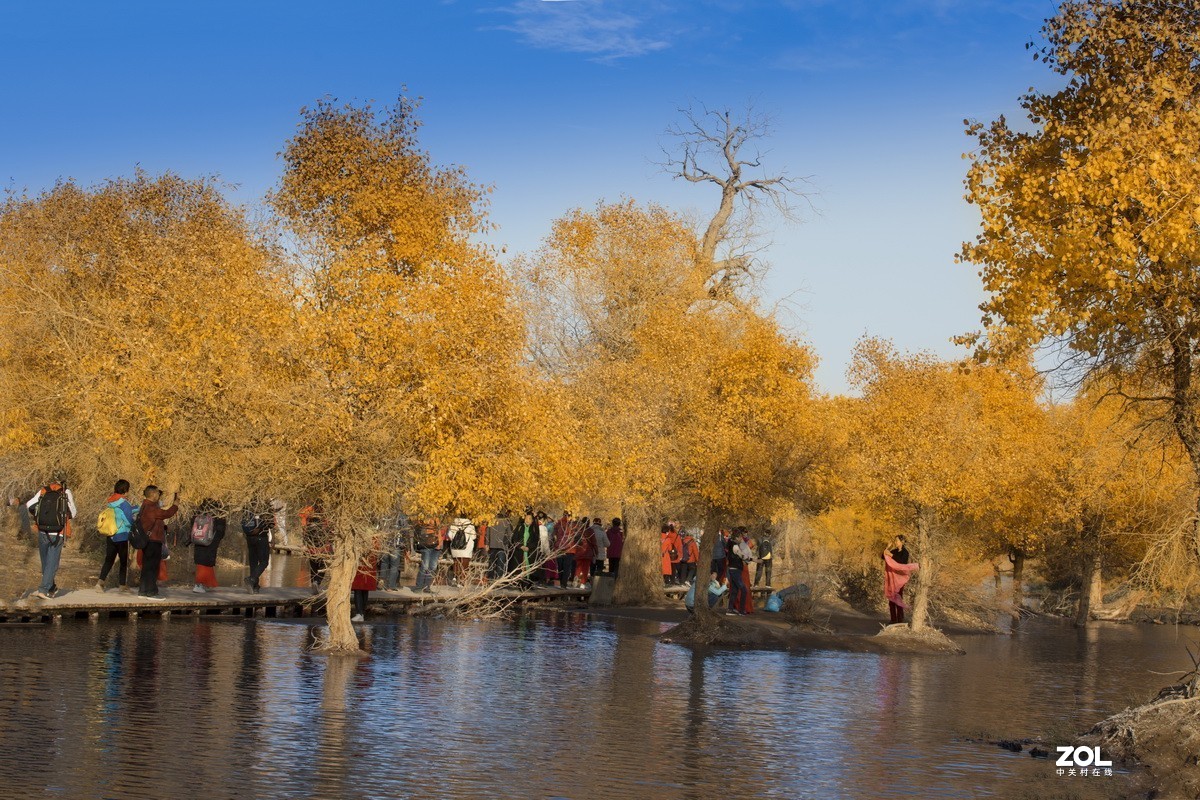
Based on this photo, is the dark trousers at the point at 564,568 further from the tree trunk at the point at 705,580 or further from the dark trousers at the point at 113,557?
the dark trousers at the point at 113,557

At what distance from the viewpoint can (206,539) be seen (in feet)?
89.8

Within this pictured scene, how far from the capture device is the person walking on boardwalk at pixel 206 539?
1058 inches

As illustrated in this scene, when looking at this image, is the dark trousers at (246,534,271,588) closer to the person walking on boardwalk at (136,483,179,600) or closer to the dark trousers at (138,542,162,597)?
the person walking on boardwalk at (136,483,179,600)

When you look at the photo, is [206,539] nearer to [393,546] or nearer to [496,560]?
[393,546]

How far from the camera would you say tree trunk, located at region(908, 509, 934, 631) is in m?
30.4

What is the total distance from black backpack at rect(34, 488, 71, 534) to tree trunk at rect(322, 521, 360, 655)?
537 centimetres

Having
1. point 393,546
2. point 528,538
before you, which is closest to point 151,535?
point 393,546

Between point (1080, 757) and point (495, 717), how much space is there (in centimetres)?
608

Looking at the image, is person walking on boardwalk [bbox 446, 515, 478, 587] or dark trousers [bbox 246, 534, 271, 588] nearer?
dark trousers [bbox 246, 534, 271, 588]

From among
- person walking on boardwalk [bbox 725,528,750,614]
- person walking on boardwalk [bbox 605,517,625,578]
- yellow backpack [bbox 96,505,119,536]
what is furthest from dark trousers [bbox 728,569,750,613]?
yellow backpack [bbox 96,505,119,536]

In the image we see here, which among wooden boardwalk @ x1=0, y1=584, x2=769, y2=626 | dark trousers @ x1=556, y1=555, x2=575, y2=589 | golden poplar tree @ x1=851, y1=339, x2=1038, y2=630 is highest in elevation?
golden poplar tree @ x1=851, y1=339, x2=1038, y2=630

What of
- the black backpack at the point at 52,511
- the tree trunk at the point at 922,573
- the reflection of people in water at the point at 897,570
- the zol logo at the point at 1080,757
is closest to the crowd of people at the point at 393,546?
the black backpack at the point at 52,511

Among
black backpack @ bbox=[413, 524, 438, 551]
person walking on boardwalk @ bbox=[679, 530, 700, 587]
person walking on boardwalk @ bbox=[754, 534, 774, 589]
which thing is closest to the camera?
black backpack @ bbox=[413, 524, 438, 551]

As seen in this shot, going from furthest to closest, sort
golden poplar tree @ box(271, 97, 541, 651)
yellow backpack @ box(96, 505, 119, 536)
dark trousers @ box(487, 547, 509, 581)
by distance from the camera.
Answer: dark trousers @ box(487, 547, 509, 581) → yellow backpack @ box(96, 505, 119, 536) → golden poplar tree @ box(271, 97, 541, 651)
